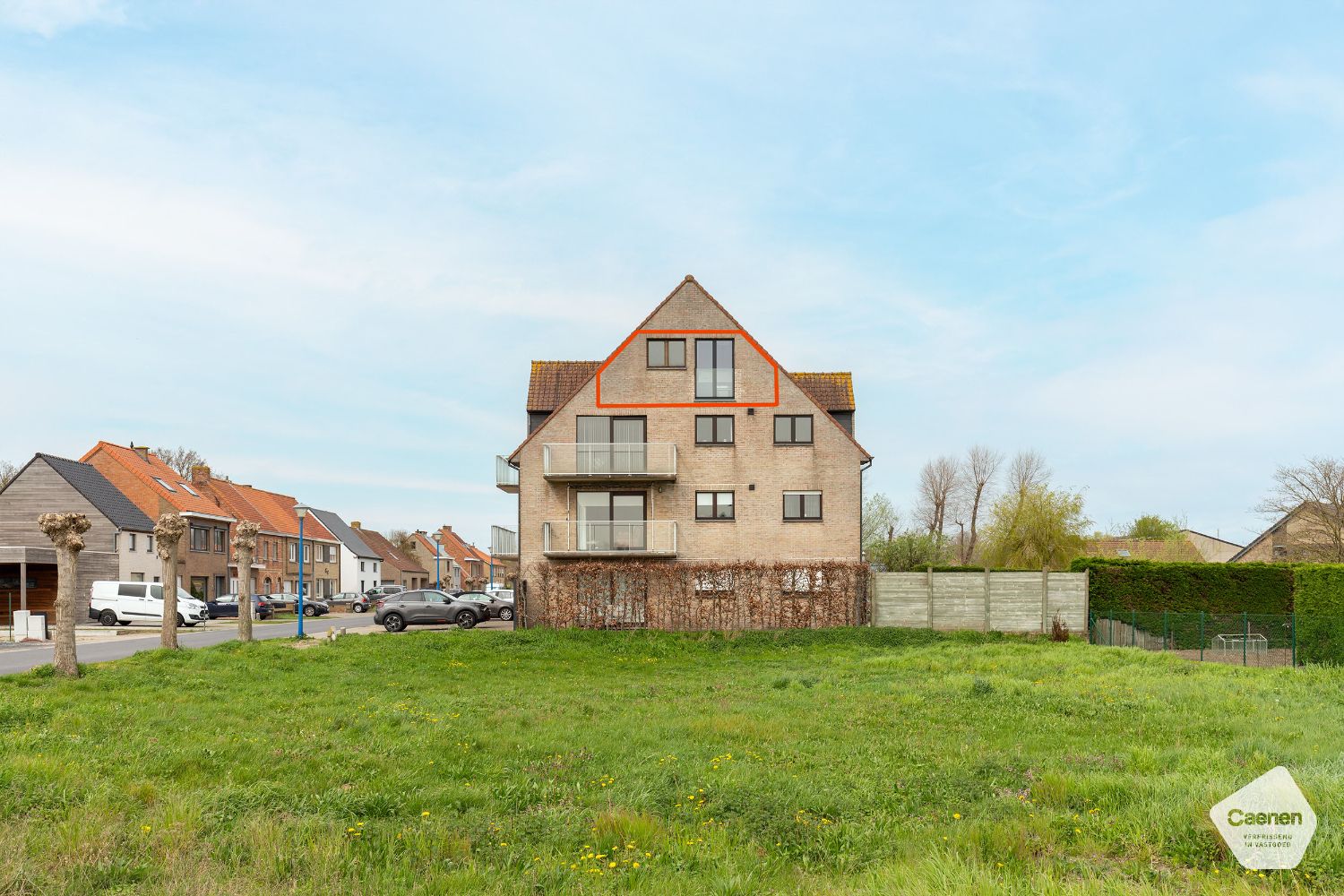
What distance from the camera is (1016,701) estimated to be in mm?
14328

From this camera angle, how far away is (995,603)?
96.1 ft

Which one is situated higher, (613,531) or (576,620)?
(613,531)

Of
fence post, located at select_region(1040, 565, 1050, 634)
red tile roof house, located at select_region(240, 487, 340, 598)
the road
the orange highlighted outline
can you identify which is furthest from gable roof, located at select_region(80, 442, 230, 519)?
fence post, located at select_region(1040, 565, 1050, 634)

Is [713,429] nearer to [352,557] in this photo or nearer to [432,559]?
[352,557]

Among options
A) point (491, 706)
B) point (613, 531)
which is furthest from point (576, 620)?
point (491, 706)

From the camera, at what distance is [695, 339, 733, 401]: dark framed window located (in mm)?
31906

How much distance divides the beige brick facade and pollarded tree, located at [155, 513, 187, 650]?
424 inches

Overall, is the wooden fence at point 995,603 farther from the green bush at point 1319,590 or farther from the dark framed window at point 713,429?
the dark framed window at point 713,429

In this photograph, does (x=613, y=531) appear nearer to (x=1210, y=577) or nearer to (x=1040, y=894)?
(x=1210, y=577)

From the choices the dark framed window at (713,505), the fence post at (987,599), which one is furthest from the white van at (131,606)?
the fence post at (987,599)

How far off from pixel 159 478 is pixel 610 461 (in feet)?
122

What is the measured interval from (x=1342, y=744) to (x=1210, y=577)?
71.7 ft

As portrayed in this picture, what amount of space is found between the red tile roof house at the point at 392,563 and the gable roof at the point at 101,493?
3645 centimetres

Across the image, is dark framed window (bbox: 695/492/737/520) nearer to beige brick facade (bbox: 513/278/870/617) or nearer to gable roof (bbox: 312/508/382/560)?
beige brick facade (bbox: 513/278/870/617)
